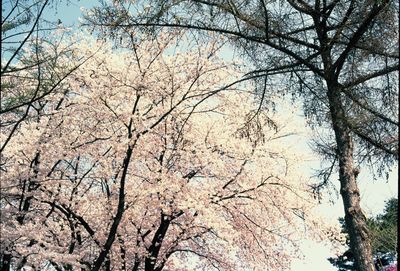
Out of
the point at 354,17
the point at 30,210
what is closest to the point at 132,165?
the point at 30,210

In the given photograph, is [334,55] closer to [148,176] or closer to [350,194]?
[350,194]

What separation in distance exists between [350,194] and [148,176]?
6.85 metres

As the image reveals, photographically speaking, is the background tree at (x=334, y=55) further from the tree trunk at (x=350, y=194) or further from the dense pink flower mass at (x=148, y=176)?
the dense pink flower mass at (x=148, y=176)

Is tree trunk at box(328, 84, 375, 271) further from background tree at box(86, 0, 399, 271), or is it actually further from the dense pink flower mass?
the dense pink flower mass

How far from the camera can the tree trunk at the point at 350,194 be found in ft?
13.3

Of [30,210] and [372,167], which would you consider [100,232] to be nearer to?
[30,210]

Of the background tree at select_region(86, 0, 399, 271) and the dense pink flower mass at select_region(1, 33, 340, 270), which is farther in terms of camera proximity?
the dense pink flower mass at select_region(1, 33, 340, 270)

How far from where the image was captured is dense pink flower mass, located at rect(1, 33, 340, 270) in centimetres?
991

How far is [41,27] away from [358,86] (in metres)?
3.64

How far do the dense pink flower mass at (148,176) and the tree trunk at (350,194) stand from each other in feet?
16.5

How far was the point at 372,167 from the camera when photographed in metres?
5.27

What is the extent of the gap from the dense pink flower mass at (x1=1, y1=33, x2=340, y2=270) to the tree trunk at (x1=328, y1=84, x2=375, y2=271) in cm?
503

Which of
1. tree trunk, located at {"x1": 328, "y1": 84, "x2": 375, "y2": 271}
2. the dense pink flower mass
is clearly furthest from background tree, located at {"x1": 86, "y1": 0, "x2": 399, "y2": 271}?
the dense pink flower mass

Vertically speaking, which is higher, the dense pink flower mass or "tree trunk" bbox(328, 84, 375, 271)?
the dense pink flower mass
